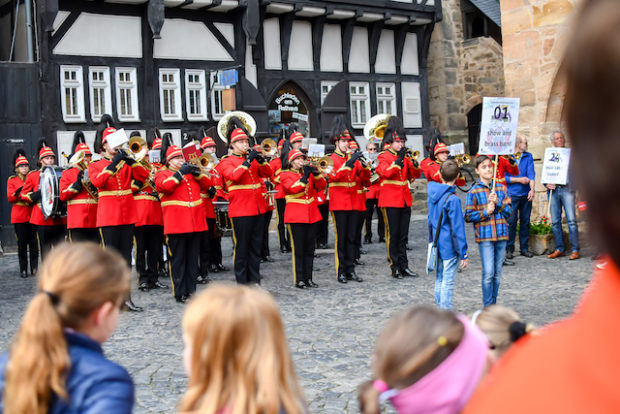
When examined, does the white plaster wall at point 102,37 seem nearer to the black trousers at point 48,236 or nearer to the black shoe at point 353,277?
the black trousers at point 48,236

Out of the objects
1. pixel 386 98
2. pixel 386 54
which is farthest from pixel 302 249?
pixel 386 54

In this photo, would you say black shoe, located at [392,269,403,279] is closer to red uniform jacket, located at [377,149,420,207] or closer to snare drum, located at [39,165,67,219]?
red uniform jacket, located at [377,149,420,207]

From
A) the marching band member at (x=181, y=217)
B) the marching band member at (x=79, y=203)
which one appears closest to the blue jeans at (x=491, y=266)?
the marching band member at (x=181, y=217)

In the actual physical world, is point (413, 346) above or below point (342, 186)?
below

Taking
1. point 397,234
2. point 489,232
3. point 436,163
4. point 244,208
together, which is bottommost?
point 397,234

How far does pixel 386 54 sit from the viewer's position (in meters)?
22.4

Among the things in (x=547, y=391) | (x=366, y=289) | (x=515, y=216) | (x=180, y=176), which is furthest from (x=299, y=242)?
(x=547, y=391)

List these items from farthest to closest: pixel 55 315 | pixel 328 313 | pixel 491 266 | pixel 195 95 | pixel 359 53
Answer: pixel 359 53 → pixel 195 95 → pixel 328 313 → pixel 491 266 → pixel 55 315

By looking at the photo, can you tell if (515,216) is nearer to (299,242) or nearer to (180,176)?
(299,242)

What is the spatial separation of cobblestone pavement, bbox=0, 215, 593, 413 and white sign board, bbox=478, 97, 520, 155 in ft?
5.38

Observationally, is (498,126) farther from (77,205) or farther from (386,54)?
(386,54)

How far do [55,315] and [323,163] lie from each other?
9.37 meters

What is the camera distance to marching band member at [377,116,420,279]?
10.6m

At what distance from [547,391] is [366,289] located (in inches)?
350
